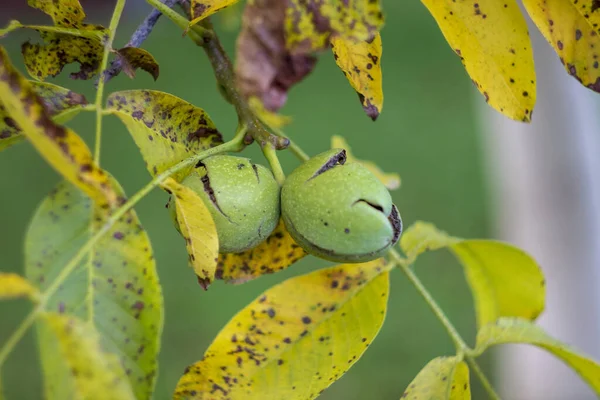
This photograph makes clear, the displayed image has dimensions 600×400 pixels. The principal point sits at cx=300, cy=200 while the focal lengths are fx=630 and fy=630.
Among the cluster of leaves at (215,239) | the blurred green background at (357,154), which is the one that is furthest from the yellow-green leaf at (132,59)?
the blurred green background at (357,154)

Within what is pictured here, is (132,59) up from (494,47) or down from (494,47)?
up

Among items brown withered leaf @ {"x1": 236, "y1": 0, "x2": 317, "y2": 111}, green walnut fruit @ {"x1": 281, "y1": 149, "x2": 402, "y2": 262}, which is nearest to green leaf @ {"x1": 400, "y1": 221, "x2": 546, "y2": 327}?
green walnut fruit @ {"x1": 281, "y1": 149, "x2": 402, "y2": 262}

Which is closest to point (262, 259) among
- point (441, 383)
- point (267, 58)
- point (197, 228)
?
point (197, 228)

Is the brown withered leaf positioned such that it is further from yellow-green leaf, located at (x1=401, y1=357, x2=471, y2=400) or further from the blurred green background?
the blurred green background

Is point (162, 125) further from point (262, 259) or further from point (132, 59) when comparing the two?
point (262, 259)

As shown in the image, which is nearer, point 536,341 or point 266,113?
point 266,113

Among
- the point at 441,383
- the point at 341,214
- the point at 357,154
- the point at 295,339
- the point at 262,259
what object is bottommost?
the point at 357,154

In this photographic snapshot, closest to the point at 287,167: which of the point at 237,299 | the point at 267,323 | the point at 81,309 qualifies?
the point at 237,299
